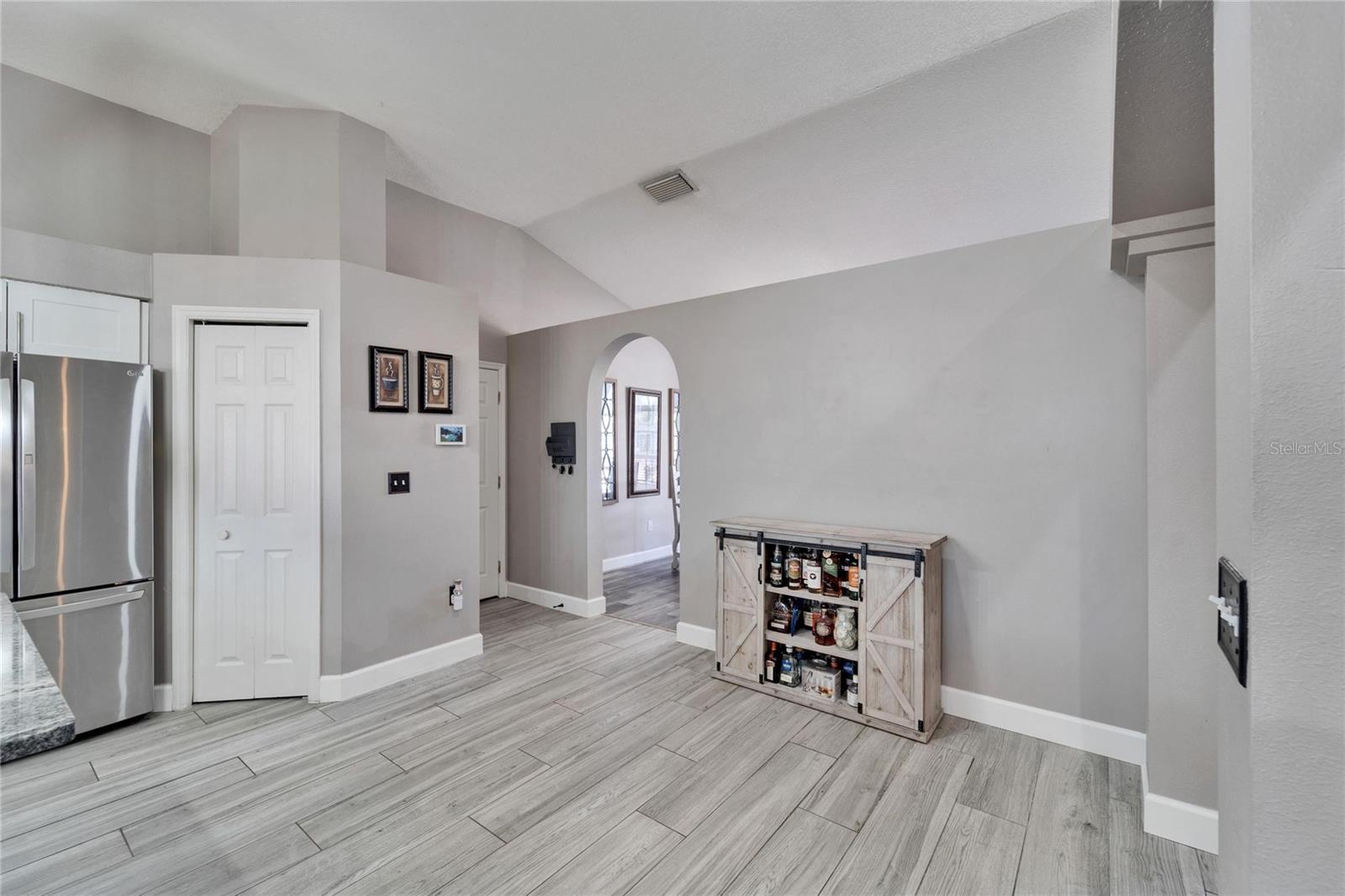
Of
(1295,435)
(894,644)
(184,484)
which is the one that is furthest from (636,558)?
(1295,435)

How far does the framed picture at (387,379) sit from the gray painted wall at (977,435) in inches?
69.8

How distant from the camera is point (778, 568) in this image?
10.4 feet

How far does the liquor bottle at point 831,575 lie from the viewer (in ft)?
9.73

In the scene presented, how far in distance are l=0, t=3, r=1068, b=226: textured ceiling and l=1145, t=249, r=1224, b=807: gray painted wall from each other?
1505 mm

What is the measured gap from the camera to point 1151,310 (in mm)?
2018

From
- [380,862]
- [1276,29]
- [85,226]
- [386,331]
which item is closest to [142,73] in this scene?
[85,226]

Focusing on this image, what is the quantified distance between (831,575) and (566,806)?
163 centimetres

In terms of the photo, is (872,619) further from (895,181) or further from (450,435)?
(895,181)

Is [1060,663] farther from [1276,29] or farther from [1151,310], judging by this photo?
[1276,29]

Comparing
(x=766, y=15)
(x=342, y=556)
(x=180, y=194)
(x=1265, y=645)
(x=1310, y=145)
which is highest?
(x=766, y=15)

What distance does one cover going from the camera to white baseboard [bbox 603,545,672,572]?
610 centimetres

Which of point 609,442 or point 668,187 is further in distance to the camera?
point 609,442

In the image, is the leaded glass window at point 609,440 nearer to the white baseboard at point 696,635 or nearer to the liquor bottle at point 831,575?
the white baseboard at point 696,635

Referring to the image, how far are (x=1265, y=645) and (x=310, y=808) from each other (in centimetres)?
276
